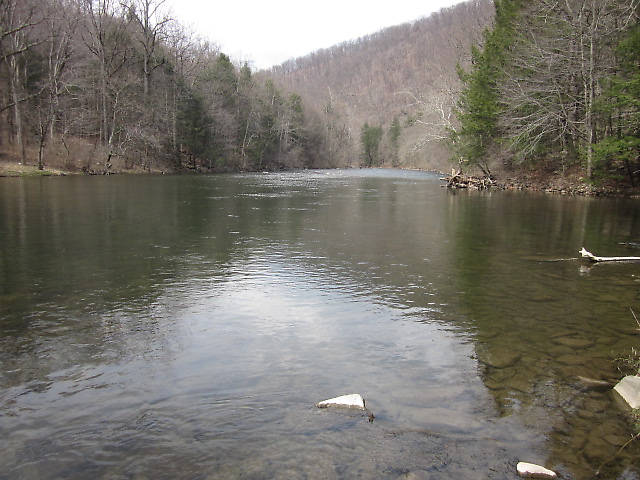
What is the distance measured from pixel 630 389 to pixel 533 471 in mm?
1860

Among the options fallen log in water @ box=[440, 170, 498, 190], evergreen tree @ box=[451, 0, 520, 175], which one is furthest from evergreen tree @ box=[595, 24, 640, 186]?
fallen log in water @ box=[440, 170, 498, 190]

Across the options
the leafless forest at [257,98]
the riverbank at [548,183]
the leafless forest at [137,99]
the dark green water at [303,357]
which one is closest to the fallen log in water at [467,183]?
the riverbank at [548,183]

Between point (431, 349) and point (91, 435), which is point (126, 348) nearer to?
point (91, 435)

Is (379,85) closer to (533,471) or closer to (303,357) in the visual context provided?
(303,357)

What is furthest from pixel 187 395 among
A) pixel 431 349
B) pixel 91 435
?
pixel 431 349

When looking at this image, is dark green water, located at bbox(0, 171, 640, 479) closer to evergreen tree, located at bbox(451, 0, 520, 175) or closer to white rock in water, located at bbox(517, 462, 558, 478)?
white rock in water, located at bbox(517, 462, 558, 478)

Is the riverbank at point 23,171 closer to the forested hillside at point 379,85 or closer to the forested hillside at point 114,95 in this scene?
the forested hillside at point 114,95

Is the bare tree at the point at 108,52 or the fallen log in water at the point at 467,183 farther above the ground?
the bare tree at the point at 108,52

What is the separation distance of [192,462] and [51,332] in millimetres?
3446

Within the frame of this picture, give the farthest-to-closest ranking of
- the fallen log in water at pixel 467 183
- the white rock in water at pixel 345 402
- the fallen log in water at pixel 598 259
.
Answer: the fallen log in water at pixel 467 183 < the fallen log in water at pixel 598 259 < the white rock in water at pixel 345 402

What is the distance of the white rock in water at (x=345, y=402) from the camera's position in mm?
4531

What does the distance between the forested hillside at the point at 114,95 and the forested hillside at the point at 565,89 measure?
31.3 meters

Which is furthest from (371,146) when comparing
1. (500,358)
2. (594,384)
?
(594,384)

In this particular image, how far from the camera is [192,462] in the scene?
12.3 feet
